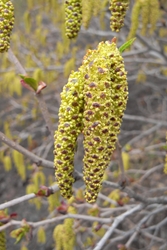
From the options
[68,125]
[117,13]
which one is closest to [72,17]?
[117,13]

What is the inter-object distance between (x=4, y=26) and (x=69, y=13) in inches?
9.1

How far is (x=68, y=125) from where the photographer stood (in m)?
0.72

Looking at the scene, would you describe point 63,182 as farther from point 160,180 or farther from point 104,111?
point 160,180

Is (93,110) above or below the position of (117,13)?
below

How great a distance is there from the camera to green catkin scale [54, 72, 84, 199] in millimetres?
711

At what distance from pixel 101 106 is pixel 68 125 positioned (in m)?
0.10

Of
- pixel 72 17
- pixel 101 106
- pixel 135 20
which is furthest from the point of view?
pixel 135 20

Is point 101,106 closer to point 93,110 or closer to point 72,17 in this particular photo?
point 93,110

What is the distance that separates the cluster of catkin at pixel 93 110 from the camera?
2.18 feet

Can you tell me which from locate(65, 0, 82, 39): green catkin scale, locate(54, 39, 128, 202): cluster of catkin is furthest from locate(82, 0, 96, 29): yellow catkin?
locate(54, 39, 128, 202): cluster of catkin

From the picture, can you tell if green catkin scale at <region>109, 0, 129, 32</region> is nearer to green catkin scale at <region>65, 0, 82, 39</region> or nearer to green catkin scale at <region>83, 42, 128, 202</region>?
green catkin scale at <region>65, 0, 82, 39</region>

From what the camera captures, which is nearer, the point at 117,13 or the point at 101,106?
the point at 101,106

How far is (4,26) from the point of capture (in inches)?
35.4

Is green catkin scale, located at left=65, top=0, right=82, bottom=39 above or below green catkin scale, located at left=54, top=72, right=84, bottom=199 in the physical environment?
above
